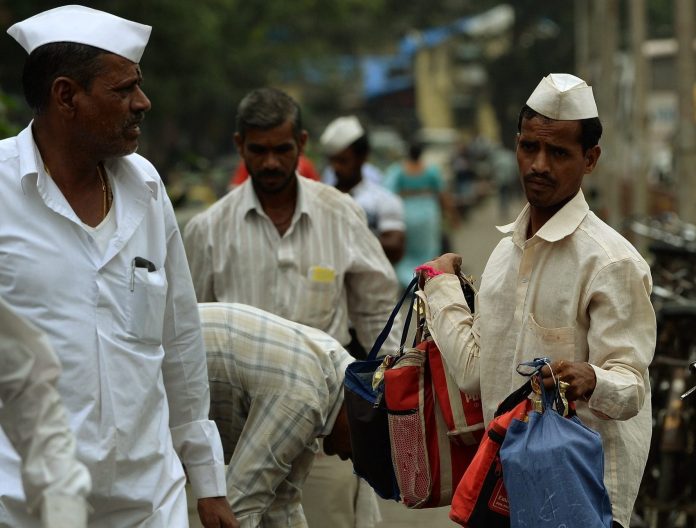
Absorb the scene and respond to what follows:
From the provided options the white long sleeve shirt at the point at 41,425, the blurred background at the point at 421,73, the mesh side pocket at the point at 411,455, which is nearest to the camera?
the white long sleeve shirt at the point at 41,425

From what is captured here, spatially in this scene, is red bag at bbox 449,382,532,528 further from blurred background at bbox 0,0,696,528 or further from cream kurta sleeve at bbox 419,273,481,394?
blurred background at bbox 0,0,696,528

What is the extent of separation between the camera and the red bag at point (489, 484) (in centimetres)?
379

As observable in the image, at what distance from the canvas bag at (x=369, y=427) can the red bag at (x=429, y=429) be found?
1.9 inches

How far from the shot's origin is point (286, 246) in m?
5.96

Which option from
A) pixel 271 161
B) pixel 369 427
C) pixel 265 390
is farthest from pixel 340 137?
pixel 369 427

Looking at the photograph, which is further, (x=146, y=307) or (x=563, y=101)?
(x=563, y=101)

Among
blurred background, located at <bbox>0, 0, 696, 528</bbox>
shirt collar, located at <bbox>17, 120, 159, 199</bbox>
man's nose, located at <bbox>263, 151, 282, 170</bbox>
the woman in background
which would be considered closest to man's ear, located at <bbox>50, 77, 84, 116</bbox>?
shirt collar, located at <bbox>17, 120, 159, 199</bbox>

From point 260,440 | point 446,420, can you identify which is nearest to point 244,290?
point 260,440

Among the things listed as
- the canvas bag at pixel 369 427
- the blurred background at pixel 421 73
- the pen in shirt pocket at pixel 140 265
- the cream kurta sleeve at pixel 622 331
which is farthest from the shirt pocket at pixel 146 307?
the blurred background at pixel 421 73

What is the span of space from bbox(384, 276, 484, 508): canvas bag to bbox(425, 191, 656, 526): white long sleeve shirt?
0.10 m

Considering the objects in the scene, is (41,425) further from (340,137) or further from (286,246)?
(340,137)

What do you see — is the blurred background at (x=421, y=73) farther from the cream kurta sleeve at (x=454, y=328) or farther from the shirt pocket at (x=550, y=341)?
the shirt pocket at (x=550, y=341)

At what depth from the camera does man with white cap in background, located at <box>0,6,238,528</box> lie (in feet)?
11.8

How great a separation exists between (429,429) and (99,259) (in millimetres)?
1102
